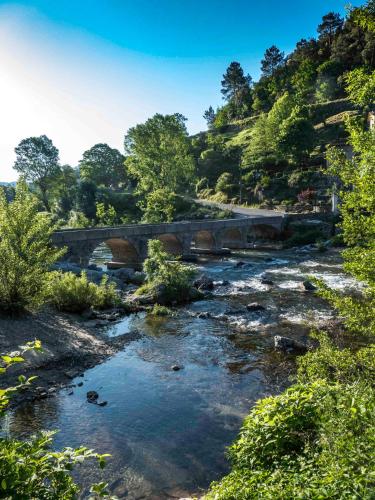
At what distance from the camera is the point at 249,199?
249ft

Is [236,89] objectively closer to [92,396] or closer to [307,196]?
[307,196]

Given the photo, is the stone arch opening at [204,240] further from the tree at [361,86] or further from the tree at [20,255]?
the tree at [361,86]

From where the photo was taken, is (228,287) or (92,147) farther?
(92,147)

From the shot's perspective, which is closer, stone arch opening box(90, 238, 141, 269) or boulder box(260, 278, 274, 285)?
boulder box(260, 278, 274, 285)

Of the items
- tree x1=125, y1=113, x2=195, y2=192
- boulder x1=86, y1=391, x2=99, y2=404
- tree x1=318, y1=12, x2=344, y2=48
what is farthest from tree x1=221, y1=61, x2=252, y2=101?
boulder x1=86, y1=391, x2=99, y2=404

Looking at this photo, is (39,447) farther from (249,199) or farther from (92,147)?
(92,147)

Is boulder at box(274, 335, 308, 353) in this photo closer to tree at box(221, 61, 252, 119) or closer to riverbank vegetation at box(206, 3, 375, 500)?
riverbank vegetation at box(206, 3, 375, 500)

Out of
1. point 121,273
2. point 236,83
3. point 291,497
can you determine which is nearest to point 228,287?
point 121,273

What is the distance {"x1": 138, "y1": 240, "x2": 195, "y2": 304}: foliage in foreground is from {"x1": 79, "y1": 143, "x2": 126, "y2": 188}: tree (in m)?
79.8

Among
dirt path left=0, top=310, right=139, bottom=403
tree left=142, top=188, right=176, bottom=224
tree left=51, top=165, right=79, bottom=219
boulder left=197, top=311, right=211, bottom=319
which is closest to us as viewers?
dirt path left=0, top=310, right=139, bottom=403

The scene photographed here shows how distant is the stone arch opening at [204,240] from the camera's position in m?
49.7

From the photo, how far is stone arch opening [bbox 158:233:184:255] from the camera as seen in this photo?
45844mm

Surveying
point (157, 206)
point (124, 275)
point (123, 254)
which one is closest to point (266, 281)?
point (124, 275)

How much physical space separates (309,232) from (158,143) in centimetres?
3705
